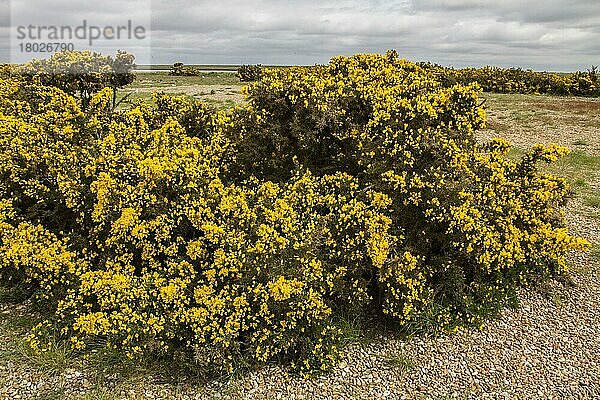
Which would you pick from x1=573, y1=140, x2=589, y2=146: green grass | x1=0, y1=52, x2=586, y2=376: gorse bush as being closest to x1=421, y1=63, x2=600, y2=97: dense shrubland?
x1=573, y1=140, x2=589, y2=146: green grass

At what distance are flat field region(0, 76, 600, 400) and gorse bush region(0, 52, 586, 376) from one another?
0.65 ft

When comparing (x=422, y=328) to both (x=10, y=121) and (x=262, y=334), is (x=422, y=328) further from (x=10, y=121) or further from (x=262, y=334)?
(x=10, y=121)

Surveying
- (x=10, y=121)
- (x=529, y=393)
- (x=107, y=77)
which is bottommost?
(x=529, y=393)

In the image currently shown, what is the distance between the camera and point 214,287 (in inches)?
178

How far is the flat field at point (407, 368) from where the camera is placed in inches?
163

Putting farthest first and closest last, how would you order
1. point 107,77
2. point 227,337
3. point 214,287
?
point 107,77
point 214,287
point 227,337

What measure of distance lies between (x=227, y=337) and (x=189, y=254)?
0.89m

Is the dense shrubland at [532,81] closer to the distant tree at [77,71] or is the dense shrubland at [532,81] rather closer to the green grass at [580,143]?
the green grass at [580,143]

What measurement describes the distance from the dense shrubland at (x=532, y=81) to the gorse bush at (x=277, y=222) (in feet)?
75.5

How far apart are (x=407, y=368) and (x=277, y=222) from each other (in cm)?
181

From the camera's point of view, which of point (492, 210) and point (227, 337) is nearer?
point (227, 337)

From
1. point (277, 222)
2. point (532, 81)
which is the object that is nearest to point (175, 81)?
point (532, 81)

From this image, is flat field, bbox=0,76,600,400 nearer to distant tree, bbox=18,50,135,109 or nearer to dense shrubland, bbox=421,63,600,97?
distant tree, bbox=18,50,135,109

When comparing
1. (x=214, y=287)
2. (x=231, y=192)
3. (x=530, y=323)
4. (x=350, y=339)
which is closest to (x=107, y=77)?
(x=231, y=192)
